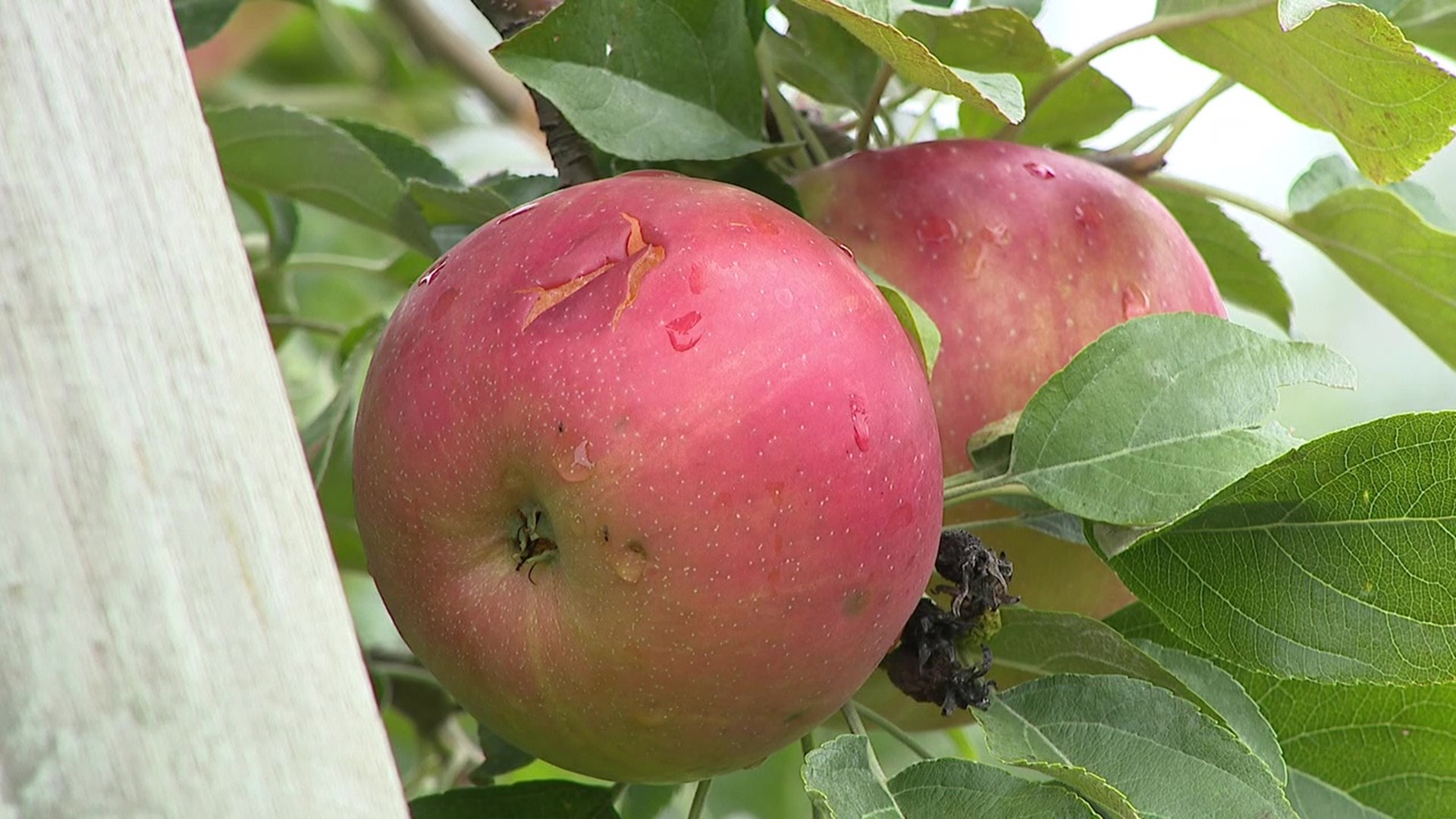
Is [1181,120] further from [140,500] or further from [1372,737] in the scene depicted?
[140,500]

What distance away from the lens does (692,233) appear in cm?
47

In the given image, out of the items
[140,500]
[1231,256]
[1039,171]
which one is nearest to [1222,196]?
[1231,256]

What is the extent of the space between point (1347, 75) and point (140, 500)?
Result: 46 centimetres

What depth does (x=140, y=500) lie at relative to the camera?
315mm

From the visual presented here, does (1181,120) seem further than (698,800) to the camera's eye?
Yes

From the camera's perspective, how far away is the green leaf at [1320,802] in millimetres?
639

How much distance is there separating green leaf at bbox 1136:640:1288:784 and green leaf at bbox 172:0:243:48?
65 cm

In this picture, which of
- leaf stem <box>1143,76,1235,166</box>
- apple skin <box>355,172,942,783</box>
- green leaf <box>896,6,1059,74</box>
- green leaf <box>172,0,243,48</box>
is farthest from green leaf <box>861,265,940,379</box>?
green leaf <box>172,0,243,48</box>

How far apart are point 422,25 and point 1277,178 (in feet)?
10.6

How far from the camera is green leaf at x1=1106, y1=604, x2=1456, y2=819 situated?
2.08ft

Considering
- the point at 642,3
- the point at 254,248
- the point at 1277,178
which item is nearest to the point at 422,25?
the point at 254,248

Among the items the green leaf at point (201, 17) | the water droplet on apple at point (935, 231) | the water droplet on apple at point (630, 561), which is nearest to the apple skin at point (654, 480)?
the water droplet on apple at point (630, 561)

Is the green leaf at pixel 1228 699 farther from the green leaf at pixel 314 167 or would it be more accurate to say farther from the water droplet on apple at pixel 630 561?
the green leaf at pixel 314 167

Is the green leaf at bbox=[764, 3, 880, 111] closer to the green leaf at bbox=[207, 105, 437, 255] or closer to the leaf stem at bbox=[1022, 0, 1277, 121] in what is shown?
the leaf stem at bbox=[1022, 0, 1277, 121]
